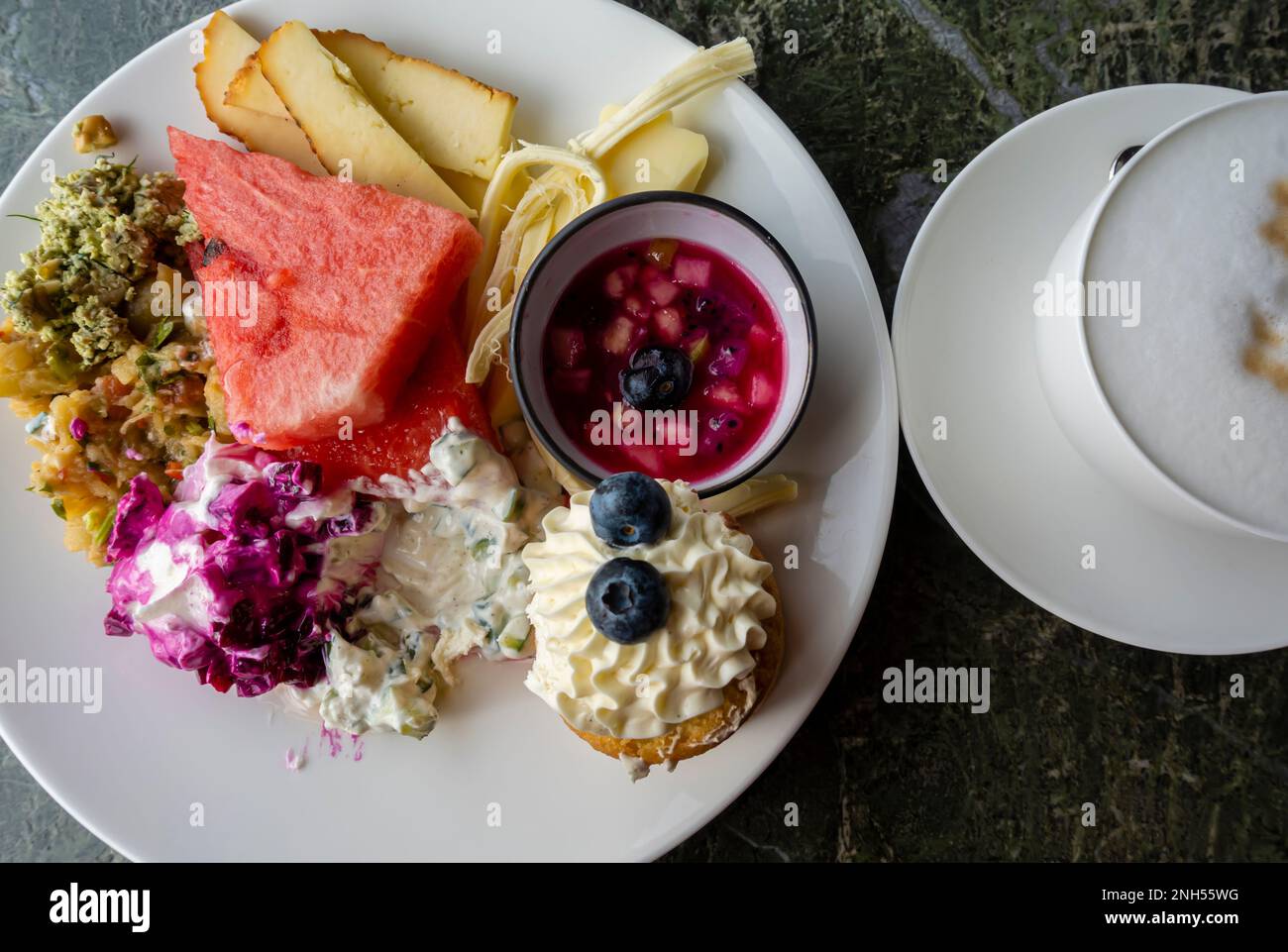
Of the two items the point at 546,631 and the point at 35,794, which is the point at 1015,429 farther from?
the point at 35,794

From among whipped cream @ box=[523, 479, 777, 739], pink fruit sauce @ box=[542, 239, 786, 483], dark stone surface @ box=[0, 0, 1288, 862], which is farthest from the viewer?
dark stone surface @ box=[0, 0, 1288, 862]

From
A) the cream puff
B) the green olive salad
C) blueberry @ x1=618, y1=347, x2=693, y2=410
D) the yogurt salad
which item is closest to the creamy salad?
the yogurt salad

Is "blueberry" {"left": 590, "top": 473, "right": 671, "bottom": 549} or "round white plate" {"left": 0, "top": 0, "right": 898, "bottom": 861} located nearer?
"blueberry" {"left": 590, "top": 473, "right": 671, "bottom": 549}

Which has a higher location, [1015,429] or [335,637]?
Result: [1015,429]

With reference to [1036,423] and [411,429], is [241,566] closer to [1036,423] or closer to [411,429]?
[411,429]

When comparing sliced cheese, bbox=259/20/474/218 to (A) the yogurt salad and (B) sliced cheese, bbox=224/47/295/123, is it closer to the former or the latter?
(B) sliced cheese, bbox=224/47/295/123
